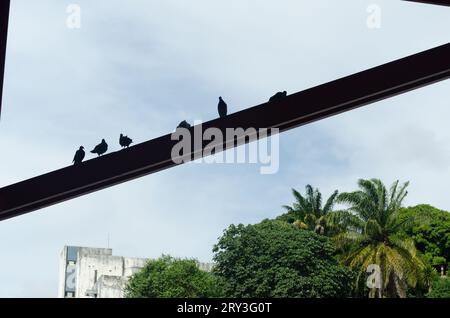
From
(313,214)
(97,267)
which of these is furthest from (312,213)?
(97,267)

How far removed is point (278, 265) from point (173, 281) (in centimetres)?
469

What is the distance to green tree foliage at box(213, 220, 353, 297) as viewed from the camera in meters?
33.0

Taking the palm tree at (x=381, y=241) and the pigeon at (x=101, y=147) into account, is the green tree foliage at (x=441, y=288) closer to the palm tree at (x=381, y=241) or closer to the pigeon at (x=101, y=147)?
the palm tree at (x=381, y=241)

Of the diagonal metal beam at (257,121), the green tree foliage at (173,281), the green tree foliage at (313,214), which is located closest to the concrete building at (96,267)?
the green tree foliage at (173,281)

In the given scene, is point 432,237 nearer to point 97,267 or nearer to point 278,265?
point 278,265

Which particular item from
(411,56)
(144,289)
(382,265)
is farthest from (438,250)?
(411,56)

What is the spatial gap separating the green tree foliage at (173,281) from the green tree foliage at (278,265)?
115 cm

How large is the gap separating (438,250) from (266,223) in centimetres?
770

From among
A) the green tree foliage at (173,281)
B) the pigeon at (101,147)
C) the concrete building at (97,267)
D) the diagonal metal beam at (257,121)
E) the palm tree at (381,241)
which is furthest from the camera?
the concrete building at (97,267)

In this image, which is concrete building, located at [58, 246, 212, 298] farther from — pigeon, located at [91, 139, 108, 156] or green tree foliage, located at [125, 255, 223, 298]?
pigeon, located at [91, 139, 108, 156]

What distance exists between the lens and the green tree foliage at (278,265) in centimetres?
3303

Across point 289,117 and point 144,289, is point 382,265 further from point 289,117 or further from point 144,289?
point 289,117
